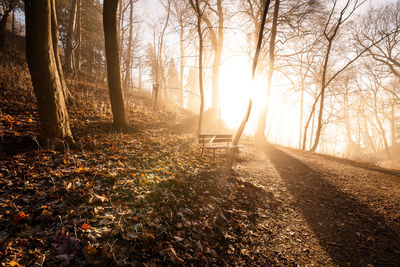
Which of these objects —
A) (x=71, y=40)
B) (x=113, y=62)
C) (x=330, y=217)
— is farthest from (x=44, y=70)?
(x=71, y=40)

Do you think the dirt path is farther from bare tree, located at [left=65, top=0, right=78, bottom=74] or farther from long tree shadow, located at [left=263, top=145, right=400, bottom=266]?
bare tree, located at [left=65, top=0, right=78, bottom=74]

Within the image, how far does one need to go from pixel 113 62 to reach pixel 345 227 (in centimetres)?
769

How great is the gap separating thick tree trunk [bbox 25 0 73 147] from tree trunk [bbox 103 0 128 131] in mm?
1629

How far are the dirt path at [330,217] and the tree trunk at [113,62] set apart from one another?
4864 millimetres

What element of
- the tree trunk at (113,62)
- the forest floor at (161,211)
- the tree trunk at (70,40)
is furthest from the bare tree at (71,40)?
the tree trunk at (113,62)

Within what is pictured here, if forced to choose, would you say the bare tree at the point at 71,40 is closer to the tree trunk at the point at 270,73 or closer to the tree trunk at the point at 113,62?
the tree trunk at the point at 113,62

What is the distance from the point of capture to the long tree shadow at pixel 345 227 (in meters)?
2.55

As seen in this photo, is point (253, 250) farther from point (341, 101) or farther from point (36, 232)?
point (341, 101)

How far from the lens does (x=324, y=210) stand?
375cm

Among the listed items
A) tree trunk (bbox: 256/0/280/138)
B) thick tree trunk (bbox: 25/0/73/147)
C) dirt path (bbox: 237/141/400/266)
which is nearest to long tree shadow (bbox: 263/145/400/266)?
dirt path (bbox: 237/141/400/266)

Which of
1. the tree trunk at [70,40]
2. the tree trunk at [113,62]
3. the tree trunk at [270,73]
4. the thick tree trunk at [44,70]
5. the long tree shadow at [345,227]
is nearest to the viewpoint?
the long tree shadow at [345,227]

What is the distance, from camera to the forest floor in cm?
197

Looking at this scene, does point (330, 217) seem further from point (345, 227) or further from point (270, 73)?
point (270, 73)

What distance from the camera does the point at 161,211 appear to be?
2.77m
